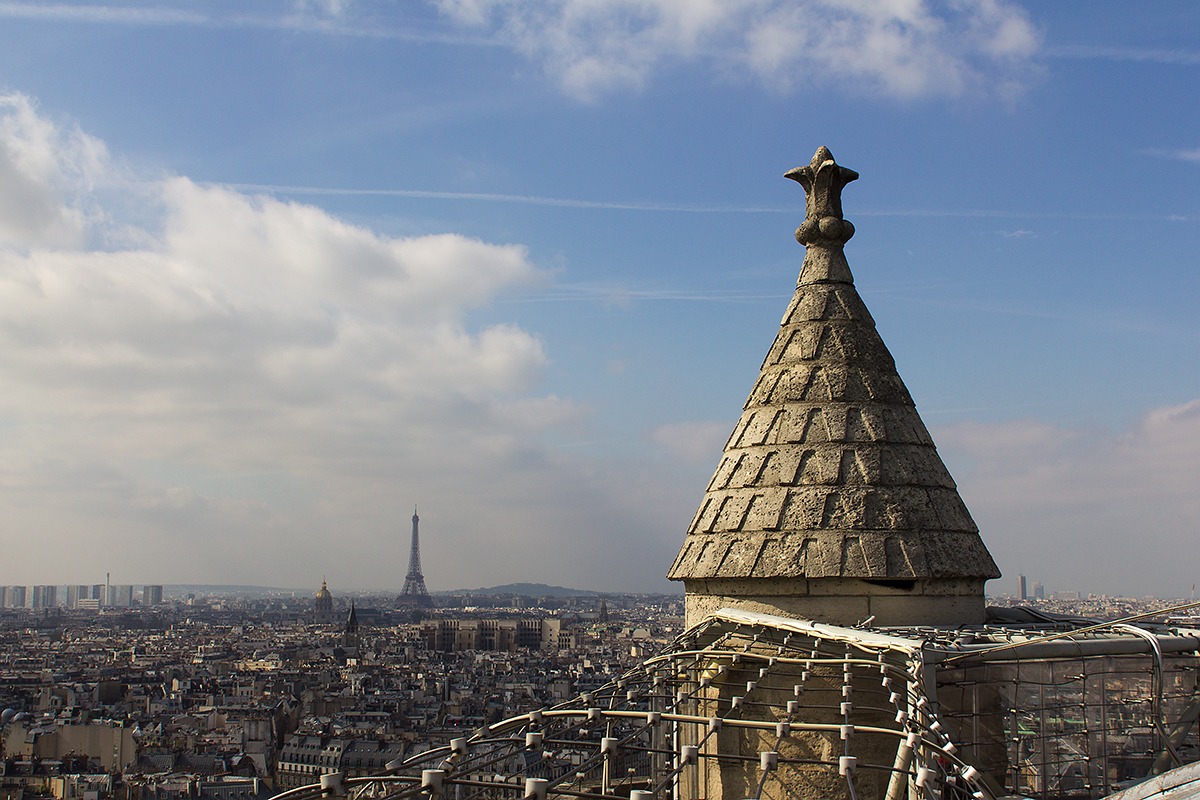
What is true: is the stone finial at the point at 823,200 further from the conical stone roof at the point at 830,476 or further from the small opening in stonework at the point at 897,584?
the small opening in stonework at the point at 897,584

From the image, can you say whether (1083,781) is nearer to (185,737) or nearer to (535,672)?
(185,737)

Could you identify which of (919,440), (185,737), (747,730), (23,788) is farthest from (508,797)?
(185,737)

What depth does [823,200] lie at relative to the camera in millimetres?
6336

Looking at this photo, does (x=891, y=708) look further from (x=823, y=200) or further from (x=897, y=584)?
(x=823, y=200)

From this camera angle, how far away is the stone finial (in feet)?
20.5

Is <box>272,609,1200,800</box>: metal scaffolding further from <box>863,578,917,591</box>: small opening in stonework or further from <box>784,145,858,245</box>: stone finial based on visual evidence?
<box>784,145,858,245</box>: stone finial

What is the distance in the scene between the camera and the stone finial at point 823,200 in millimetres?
6238

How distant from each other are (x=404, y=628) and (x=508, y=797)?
160678mm

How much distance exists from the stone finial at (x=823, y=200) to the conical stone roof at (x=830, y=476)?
0.02m

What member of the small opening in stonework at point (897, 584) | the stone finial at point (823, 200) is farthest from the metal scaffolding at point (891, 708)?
the stone finial at point (823, 200)

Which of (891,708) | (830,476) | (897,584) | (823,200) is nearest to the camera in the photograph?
(891,708)

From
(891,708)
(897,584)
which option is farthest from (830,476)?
(891,708)

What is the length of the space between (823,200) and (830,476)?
161 cm

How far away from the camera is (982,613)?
5.56 m
